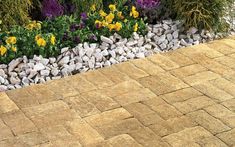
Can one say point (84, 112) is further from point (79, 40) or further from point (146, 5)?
point (146, 5)

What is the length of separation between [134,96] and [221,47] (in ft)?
4.17

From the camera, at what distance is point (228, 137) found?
2.86 m

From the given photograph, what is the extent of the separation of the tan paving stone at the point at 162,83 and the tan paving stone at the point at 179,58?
268 millimetres

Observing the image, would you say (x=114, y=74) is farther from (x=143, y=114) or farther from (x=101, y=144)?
(x=101, y=144)

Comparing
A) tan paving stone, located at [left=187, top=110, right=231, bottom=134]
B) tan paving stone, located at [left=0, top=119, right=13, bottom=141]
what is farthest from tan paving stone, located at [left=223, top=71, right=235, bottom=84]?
tan paving stone, located at [left=0, top=119, right=13, bottom=141]

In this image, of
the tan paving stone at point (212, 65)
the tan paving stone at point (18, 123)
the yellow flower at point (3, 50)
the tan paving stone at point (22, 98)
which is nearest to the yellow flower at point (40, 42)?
the yellow flower at point (3, 50)

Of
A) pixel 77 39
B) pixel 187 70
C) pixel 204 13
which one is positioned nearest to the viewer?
pixel 187 70

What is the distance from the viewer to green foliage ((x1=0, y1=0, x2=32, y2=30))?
409cm

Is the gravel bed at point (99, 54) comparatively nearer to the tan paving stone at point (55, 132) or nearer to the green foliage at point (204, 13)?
the green foliage at point (204, 13)

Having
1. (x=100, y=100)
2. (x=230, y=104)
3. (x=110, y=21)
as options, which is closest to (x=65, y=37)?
(x=110, y=21)

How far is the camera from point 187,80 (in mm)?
3572

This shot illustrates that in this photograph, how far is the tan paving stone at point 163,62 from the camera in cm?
379

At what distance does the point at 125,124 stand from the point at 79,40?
1.27m

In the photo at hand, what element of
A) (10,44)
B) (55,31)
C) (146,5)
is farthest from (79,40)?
(146,5)
